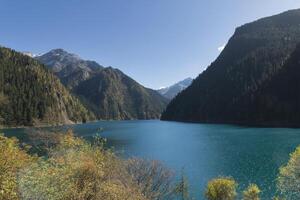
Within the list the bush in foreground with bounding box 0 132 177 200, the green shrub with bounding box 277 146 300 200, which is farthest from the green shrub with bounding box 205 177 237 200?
the bush in foreground with bounding box 0 132 177 200

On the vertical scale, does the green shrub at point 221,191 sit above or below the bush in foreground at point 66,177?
below

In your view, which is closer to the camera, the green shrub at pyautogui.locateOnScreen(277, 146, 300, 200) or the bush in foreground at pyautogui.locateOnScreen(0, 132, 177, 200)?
the bush in foreground at pyautogui.locateOnScreen(0, 132, 177, 200)

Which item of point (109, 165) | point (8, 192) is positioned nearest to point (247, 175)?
point (109, 165)

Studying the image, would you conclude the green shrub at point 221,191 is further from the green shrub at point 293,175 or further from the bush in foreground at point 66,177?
the bush in foreground at point 66,177

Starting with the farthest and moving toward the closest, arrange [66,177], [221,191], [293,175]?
[221,191]
[293,175]
[66,177]

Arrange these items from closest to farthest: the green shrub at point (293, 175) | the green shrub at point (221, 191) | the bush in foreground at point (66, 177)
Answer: the bush in foreground at point (66, 177), the green shrub at point (293, 175), the green shrub at point (221, 191)

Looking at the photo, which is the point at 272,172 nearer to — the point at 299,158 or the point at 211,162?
the point at 211,162

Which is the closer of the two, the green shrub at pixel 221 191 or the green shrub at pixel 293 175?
the green shrub at pixel 293 175

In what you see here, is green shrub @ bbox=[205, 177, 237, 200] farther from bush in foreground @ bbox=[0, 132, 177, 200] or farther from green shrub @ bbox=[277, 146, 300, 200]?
bush in foreground @ bbox=[0, 132, 177, 200]

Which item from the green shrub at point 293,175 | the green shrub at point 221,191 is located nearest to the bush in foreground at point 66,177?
the green shrub at point 221,191

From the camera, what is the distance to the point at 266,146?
126m

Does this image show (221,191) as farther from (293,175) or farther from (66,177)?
(66,177)

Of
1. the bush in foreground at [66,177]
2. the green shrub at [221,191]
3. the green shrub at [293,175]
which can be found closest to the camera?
the bush in foreground at [66,177]

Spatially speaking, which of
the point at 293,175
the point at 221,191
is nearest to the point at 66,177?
the point at 293,175
